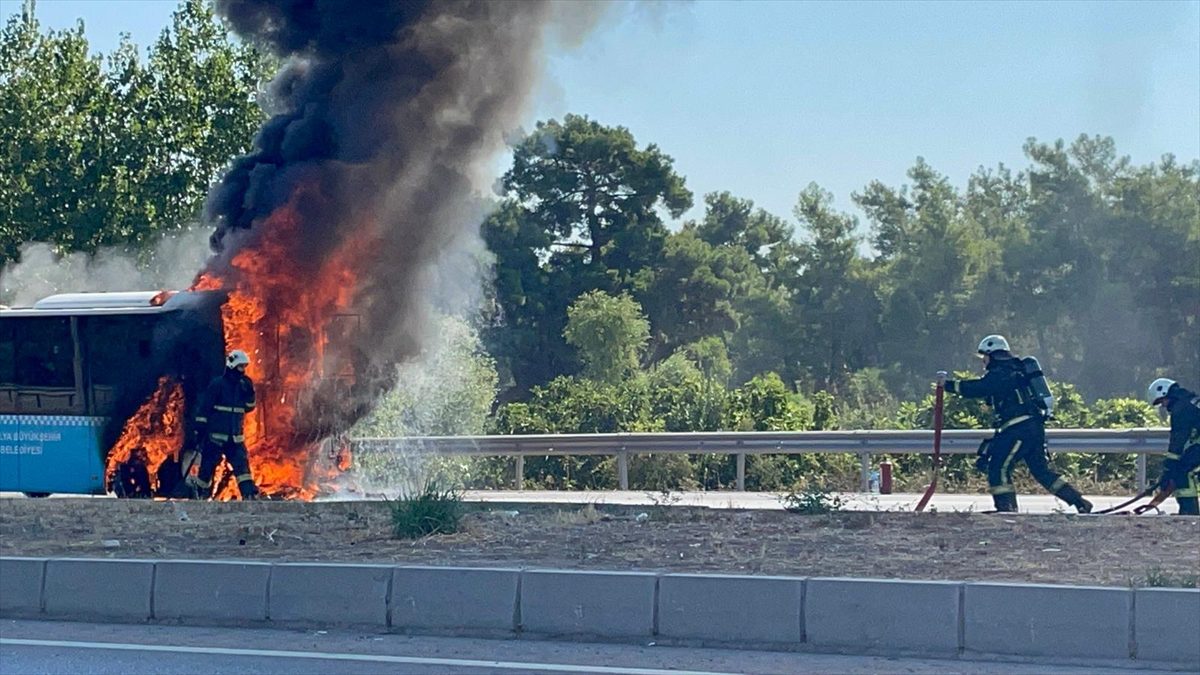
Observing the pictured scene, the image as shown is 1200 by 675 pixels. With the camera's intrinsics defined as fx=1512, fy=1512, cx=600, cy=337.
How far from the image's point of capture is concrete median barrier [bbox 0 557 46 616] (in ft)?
32.5

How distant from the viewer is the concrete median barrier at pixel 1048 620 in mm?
7969

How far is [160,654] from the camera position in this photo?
845 centimetres

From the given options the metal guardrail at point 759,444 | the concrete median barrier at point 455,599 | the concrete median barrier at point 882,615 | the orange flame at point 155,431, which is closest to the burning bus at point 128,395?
the orange flame at point 155,431

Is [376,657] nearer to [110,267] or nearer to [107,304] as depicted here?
[107,304]

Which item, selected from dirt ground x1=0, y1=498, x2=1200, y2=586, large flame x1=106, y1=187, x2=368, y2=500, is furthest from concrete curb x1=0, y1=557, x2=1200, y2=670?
large flame x1=106, y1=187, x2=368, y2=500

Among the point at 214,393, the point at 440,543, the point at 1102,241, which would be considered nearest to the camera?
the point at 440,543

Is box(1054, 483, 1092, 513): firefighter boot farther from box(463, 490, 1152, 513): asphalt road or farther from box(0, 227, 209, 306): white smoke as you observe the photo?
box(0, 227, 209, 306): white smoke

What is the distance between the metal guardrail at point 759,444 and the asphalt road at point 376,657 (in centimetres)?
940

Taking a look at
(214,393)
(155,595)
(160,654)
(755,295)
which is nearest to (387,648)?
(160,654)

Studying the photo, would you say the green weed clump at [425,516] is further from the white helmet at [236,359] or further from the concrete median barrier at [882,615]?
the white helmet at [236,359]

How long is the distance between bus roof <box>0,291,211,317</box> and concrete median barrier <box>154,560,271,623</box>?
7709 millimetres

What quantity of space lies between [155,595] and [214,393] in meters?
5.95

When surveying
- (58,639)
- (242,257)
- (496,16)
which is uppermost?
(496,16)

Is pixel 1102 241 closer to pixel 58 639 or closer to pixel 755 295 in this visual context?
pixel 755 295
